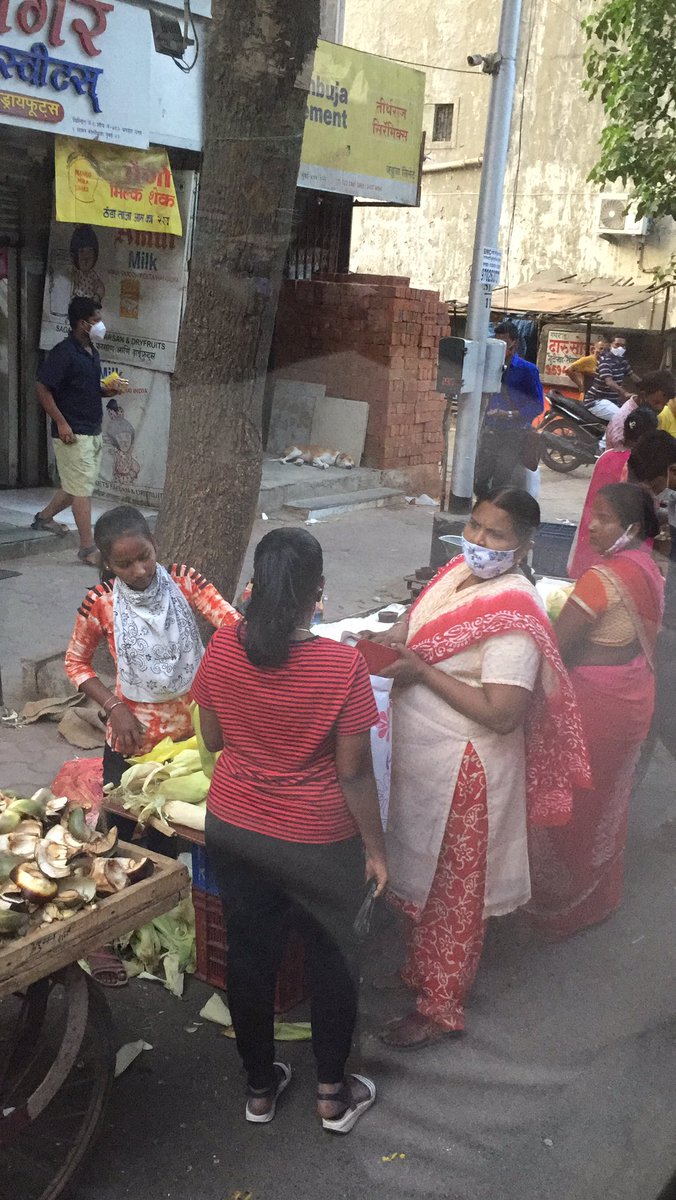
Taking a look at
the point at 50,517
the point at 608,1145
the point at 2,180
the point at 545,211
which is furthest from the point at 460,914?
the point at 2,180

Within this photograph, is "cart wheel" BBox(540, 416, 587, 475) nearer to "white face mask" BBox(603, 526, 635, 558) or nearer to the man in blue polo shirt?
the man in blue polo shirt

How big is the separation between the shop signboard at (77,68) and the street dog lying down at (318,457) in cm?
294

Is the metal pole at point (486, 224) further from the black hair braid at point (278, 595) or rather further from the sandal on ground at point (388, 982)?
the black hair braid at point (278, 595)

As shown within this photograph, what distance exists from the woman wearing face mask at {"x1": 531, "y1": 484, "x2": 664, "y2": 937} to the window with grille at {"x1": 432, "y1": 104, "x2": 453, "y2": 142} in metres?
7.32

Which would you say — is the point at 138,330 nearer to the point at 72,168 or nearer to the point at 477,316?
the point at 72,168

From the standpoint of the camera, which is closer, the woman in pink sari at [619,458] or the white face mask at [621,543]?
the white face mask at [621,543]

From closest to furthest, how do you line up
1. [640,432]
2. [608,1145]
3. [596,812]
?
[608,1145], [596,812], [640,432]

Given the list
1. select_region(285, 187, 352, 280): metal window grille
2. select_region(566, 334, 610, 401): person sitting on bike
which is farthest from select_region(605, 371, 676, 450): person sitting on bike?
select_region(566, 334, 610, 401): person sitting on bike

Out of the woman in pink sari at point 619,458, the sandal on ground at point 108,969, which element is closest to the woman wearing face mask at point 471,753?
the sandal on ground at point 108,969

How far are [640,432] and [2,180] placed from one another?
17.7 ft

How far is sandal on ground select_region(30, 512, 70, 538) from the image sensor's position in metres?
7.53

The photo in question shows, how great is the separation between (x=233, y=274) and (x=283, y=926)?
261 centimetres

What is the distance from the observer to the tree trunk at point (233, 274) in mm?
3992

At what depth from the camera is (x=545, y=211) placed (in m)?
5.90
